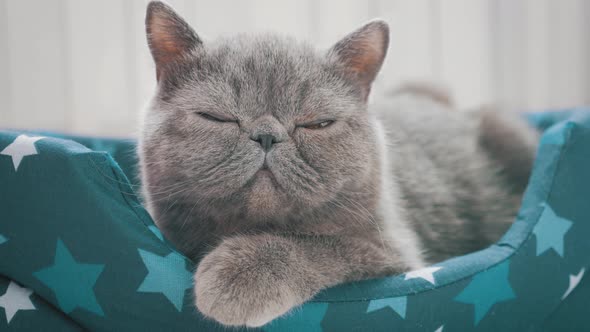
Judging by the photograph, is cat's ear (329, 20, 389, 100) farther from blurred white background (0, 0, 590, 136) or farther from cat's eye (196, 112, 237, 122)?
blurred white background (0, 0, 590, 136)

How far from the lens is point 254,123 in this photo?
2.72ft

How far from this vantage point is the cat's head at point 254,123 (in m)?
0.81

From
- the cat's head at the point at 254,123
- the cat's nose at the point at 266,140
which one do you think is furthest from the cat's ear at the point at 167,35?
the cat's nose at the point at 266,140

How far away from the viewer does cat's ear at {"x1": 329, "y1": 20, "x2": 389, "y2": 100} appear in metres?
0.99

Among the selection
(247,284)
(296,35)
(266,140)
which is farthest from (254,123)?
(296,35)

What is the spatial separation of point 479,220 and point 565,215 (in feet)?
1.22

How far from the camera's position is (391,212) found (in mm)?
1084

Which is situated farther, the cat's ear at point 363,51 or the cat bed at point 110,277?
the cat's ear at point 363,51

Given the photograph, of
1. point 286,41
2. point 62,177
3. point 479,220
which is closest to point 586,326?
point 479,220

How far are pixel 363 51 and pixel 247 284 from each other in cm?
50

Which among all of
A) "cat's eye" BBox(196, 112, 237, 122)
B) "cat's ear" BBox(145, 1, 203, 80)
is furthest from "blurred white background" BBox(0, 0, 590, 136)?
"cat's eye" BBox(196, 112, 237, 122)

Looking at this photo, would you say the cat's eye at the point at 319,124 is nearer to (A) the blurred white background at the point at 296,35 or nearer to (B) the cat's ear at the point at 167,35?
(B) the cat's ear at the point at 167,35

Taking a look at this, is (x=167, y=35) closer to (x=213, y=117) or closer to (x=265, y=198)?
(x=213, y=117)

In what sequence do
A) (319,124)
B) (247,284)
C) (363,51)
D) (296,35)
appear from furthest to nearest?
(296,35), (363,51), (319,124), (247,284)
